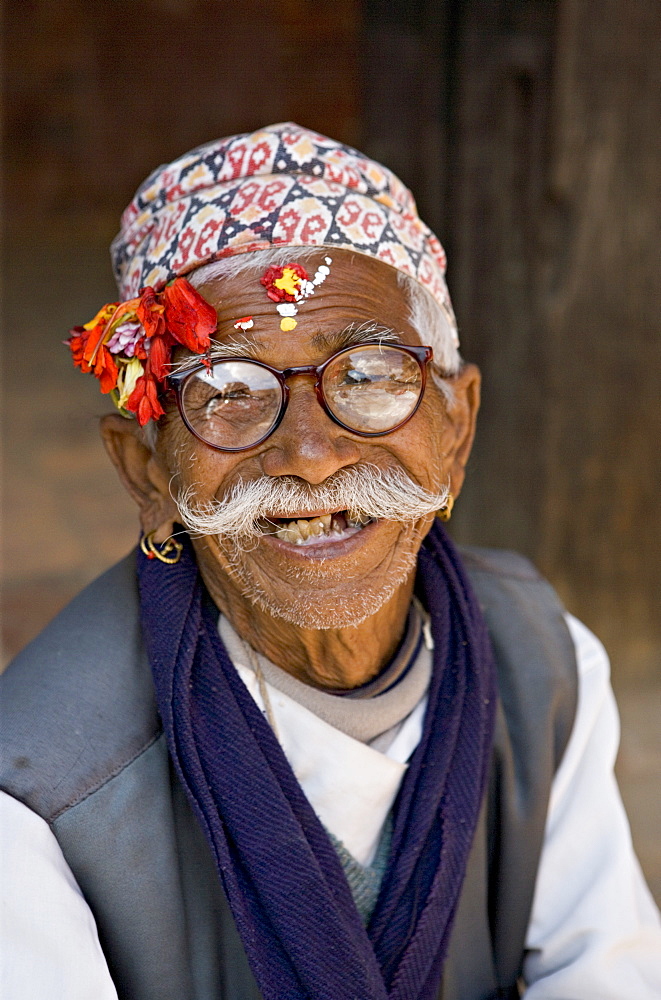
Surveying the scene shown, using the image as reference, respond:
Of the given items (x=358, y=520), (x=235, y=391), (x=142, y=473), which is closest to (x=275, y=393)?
(x=235, y=391)

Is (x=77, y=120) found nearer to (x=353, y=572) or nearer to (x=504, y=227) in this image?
(x=504, y=227)

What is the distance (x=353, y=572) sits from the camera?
1.86 metres

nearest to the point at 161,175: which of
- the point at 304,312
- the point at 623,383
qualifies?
the point at 304,312

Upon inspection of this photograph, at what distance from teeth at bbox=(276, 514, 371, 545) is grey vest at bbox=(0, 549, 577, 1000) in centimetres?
35

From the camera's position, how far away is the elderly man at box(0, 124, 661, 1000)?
5.58ft

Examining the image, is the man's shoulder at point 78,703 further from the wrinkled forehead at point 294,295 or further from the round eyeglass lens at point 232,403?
the wrinkled forehead at point 294,295

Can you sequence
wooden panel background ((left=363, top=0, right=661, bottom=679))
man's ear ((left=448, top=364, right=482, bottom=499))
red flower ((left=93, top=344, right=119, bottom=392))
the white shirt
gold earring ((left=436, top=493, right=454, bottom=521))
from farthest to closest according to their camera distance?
wooden panel background ((left=363, top=0, right=661, bottom=679))
man's ear ((left=448, top=364, right=482, bottom=499))
gold earring ((left=436, top=493, right=454, bottom=521))
red flower ((left=93, top=344, right=119, bottom=392))
the white shirt

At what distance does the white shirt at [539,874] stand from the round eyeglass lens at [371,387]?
0.56m

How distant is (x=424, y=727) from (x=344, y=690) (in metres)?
0.19

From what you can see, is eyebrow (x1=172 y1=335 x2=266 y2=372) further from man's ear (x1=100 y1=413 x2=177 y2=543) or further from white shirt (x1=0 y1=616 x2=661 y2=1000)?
white shirt (x1=0 y1=616 x2=661 y2=1000)

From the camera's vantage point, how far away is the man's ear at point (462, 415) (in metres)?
2.14

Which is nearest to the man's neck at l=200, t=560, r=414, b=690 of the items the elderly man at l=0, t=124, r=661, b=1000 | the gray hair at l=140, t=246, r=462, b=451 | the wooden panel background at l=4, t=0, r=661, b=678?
the elderly man at l=0, t=124, r=661, b=1000

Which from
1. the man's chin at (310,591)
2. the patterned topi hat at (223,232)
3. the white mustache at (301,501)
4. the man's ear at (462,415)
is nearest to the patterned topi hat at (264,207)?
the patterned topi hat at (223,232)

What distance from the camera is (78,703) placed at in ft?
5.81
